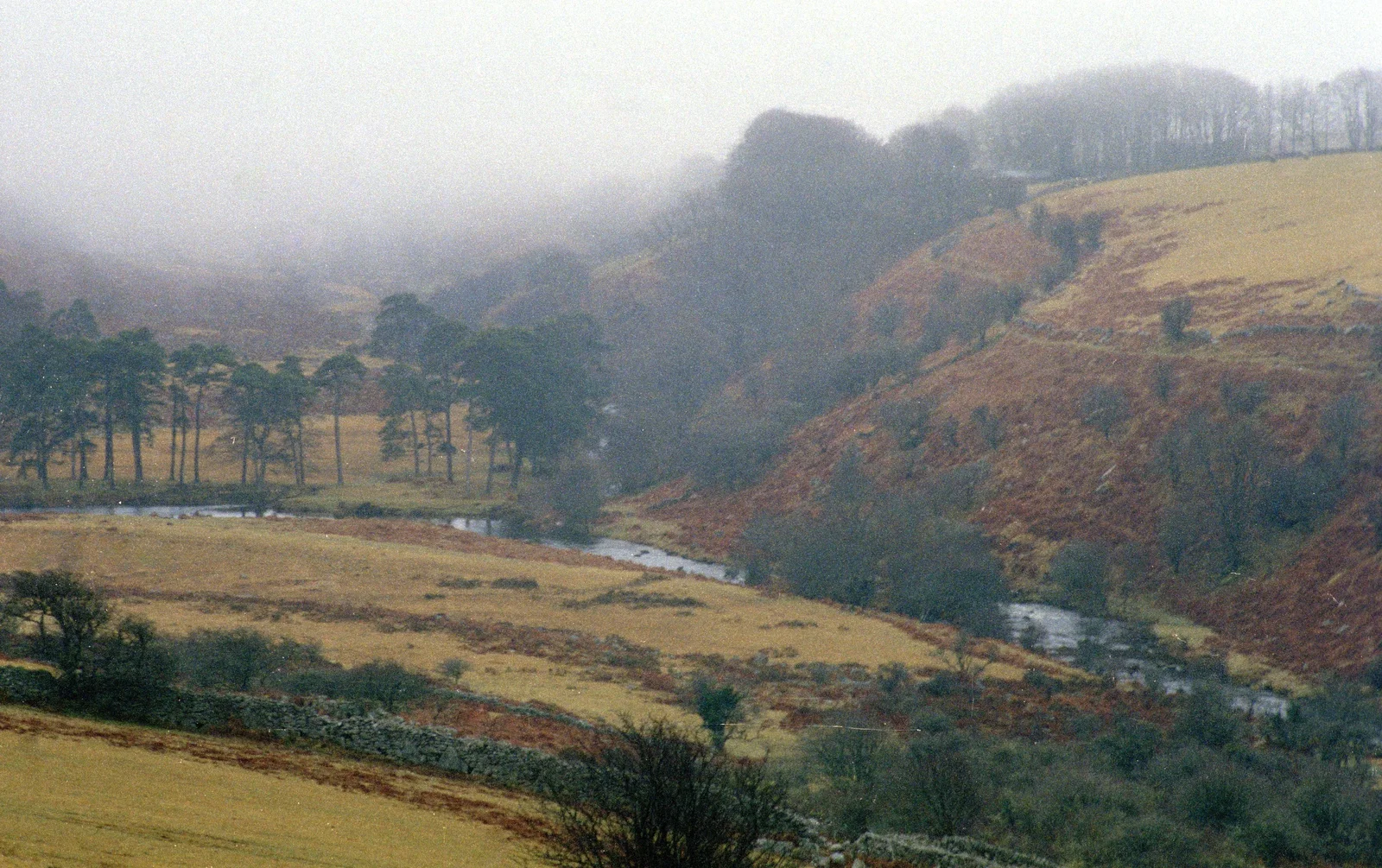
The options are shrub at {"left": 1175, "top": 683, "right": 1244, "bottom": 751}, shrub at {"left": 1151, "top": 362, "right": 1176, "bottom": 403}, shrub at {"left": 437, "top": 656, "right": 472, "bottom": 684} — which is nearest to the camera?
shrub at {"left": 1175, "top": 683, "right": 1244, "bottom": 751}

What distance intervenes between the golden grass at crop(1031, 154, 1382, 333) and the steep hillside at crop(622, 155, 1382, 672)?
0.58 ft

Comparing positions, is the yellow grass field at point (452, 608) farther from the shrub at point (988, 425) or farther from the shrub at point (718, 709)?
the shrub at point (988, 425)

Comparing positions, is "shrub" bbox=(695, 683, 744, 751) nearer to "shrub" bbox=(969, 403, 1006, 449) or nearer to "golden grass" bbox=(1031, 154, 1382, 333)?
"shrub" bbox=(969, 403, 1006, 449)

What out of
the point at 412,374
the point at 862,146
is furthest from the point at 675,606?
the point at 862,146

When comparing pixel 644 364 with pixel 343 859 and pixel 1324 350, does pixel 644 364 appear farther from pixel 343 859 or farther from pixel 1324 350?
pixel 343 859

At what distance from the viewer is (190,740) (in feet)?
57.4

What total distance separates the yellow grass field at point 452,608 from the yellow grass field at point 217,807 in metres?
8.94

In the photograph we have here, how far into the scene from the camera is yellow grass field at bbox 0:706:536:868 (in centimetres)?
1181

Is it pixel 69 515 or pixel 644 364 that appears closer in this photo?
pixel 69 515

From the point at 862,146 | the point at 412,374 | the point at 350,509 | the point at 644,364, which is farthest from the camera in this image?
the point at 862,146

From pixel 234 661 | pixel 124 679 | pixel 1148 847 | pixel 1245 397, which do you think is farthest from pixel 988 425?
pixel 124 679

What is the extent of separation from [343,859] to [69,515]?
141ft

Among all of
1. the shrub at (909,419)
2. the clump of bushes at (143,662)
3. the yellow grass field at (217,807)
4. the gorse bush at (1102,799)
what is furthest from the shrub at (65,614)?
the shrub at (909,419)

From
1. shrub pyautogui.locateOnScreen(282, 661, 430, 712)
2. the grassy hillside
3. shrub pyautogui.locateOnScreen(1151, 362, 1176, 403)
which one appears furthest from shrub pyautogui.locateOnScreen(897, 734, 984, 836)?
the grassy hillside
